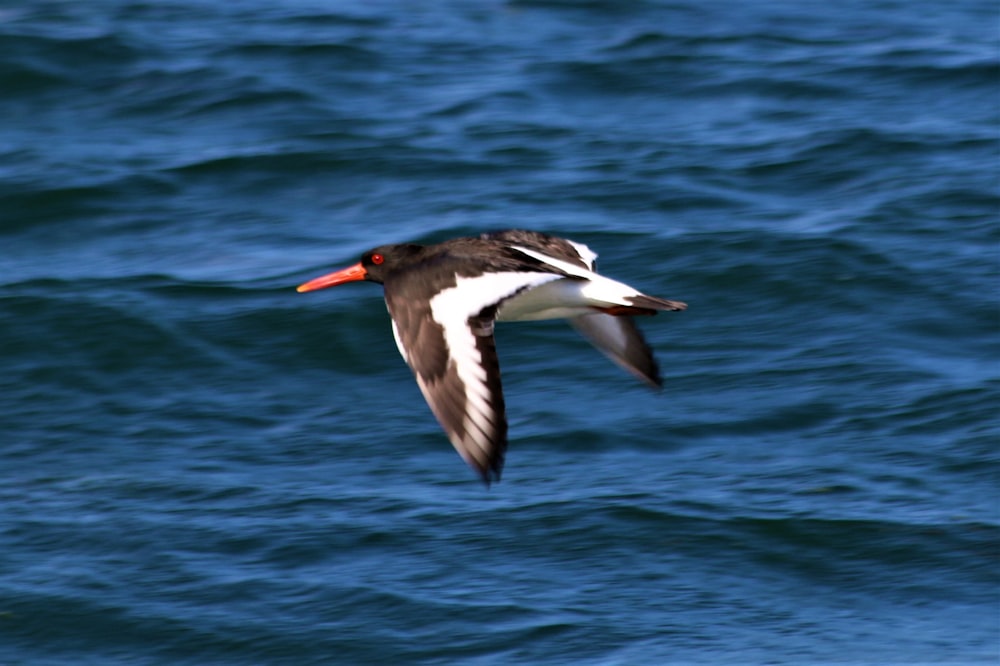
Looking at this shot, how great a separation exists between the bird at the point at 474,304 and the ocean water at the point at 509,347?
1.81 metres

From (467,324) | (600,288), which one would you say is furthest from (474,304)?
(600,288)

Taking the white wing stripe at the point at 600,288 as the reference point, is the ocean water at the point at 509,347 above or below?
below

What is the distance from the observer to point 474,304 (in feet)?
19.0

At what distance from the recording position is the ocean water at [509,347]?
792 cm

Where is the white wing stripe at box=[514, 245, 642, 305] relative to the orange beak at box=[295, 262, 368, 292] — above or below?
above

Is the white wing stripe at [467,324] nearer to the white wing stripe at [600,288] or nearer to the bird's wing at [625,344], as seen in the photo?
the white wing stripe at [600,288]

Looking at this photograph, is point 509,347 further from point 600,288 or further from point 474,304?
point 474,304

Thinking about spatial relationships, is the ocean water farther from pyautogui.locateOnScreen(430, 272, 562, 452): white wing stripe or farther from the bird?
pyautogui.locateOnScreen(430, 272, 562, 452): white wing stripe

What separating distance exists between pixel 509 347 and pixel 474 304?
13.0 ft

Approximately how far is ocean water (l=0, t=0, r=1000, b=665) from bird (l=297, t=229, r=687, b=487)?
5.94ft

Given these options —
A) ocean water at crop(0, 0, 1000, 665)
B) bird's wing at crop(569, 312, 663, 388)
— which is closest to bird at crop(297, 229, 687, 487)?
bird's wing at crop(569, 312, 663, 388)

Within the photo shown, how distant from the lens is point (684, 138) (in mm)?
11961

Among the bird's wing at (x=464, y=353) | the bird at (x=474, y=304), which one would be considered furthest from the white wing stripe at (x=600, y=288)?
the bird's wing at (x=464, y=353)

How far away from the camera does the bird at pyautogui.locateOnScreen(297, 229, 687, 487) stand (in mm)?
5539
